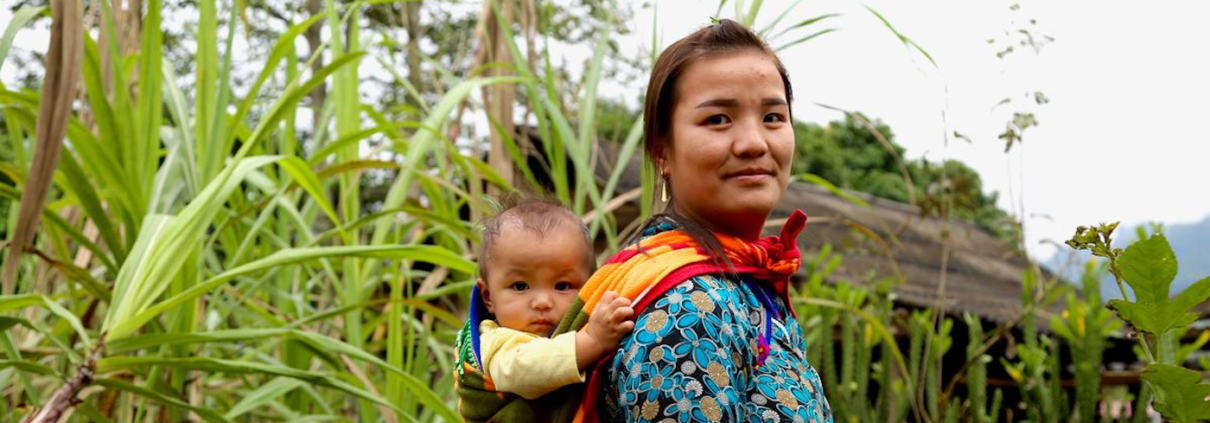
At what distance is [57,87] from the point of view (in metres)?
1.39

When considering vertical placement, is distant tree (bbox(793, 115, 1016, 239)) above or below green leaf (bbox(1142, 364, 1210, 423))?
above

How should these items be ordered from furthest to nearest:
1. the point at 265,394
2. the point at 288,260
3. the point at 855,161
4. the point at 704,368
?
the point at 855,161 → the point at 265,394 → the point at 288,260 → the point at 704,368

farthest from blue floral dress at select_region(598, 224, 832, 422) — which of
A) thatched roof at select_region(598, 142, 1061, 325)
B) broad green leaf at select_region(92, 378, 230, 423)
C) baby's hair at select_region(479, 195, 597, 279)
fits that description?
thatched roof at select_region(598, 142, 1061, 325)

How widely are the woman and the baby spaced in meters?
0.07

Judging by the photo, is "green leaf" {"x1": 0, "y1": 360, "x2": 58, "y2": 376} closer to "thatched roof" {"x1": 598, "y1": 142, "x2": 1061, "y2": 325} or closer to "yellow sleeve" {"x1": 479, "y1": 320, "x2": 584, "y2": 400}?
"yellow sleeve" {"x1": 479, "y1": 320, "x2": 584, "y2": 400}

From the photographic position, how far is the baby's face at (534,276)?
135 centimetres

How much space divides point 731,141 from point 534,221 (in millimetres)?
268

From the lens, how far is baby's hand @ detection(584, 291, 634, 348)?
117 centimetres

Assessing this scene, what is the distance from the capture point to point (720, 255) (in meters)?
1.25

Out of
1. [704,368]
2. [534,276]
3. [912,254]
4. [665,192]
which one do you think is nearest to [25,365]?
[534,276]

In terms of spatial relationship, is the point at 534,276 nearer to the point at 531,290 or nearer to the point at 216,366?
the point at 531,290

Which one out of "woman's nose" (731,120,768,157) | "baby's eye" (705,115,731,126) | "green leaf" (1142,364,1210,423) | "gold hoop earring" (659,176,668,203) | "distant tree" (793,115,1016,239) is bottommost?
"green leaf" (1142,364,1210,423)

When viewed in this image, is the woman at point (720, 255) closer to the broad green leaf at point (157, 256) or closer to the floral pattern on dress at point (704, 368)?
the floral pattern on dress at point (704, 368)

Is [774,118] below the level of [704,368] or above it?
above
